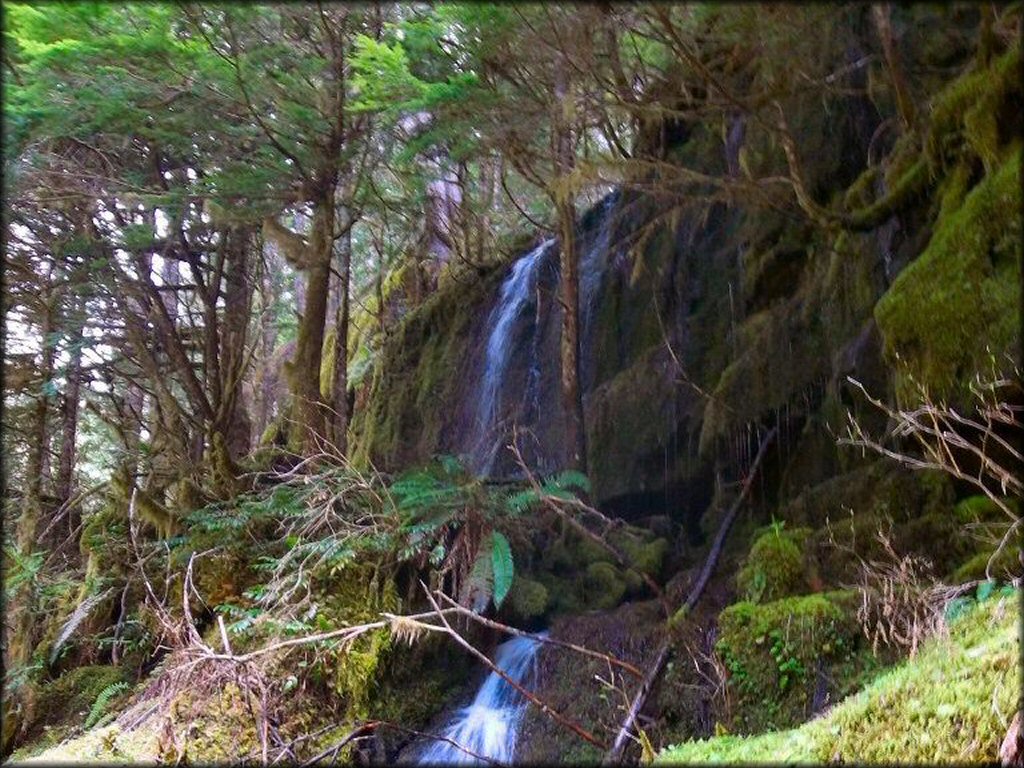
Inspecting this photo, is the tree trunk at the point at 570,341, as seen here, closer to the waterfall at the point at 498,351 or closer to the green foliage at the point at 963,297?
the waterfall at the point at 498,351

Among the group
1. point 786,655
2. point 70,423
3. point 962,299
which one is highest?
point 962,299

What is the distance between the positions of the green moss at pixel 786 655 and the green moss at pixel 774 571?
309 mm

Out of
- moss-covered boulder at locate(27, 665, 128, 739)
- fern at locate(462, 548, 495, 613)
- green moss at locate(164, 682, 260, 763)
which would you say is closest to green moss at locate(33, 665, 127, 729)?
moss-covered boulder at locate(27, 665, 128, 739)

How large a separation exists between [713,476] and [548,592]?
90.3 inches

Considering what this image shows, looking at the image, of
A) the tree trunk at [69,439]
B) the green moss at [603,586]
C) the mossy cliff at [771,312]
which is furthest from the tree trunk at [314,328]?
the green moss at [603,586]

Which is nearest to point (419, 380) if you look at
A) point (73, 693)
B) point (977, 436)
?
point (73, 693)

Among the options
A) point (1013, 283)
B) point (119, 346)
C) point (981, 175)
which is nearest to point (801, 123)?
point (981, 175)

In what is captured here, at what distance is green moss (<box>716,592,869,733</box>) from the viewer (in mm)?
4004

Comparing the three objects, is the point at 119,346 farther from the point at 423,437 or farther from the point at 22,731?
the point at 22,731

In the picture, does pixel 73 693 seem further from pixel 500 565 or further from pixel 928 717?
pixel 928 717

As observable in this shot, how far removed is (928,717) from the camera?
7.32 ft

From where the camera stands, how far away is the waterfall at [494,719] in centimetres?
532

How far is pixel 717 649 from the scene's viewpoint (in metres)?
4.62

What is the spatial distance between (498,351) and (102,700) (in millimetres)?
6533
